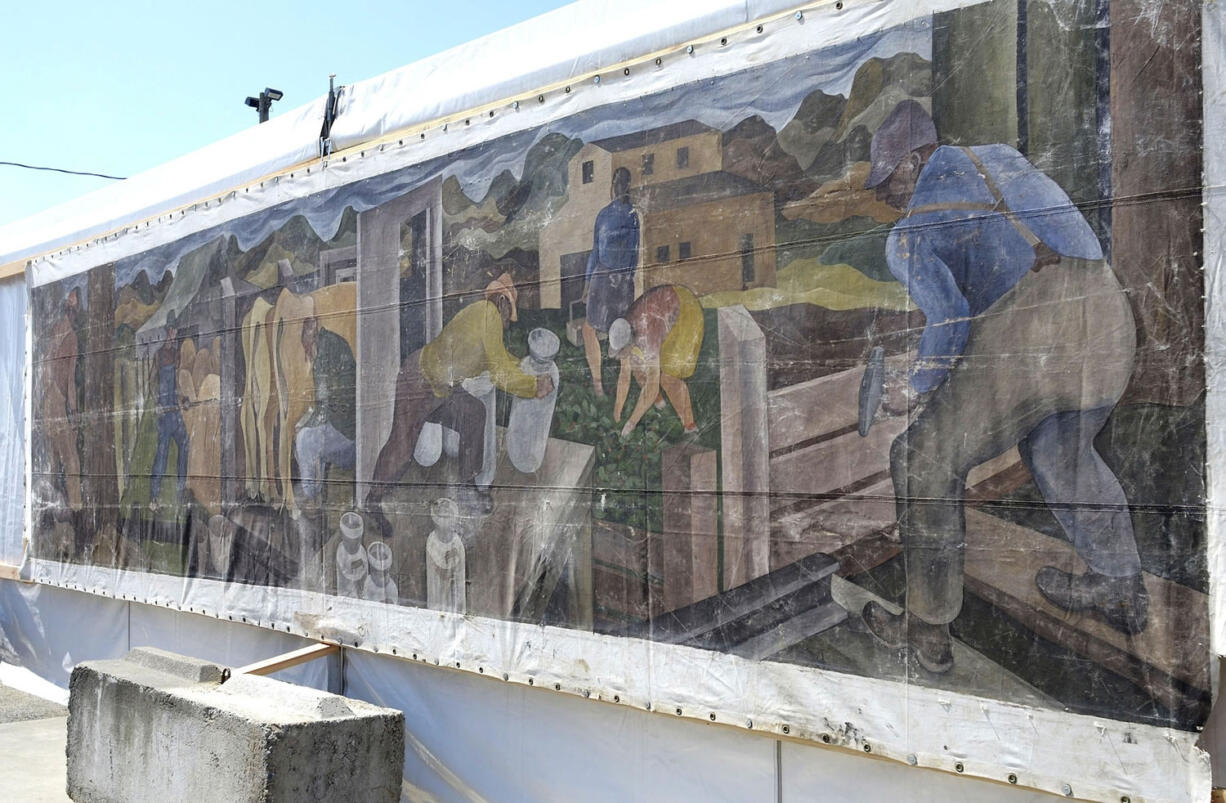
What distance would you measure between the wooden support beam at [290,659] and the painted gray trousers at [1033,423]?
3.53m

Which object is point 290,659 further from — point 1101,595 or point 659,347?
point 1101,595

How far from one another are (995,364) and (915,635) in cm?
94

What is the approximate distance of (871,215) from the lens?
3920 mm

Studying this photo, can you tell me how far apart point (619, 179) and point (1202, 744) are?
298 centimetres

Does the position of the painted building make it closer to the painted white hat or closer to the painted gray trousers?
the painted white hat

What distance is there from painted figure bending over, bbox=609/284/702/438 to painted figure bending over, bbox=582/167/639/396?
72mm

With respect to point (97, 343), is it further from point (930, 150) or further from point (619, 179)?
point (930, 150)

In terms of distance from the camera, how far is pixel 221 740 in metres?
4.78

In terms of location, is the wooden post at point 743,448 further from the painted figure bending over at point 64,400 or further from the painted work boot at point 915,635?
the painted figure bending over at point 64,400

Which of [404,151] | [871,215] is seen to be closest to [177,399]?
[404,151]

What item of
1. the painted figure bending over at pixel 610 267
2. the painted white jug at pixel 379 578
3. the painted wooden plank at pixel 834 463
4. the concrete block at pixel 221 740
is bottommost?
the concrete block at pixel 221 740

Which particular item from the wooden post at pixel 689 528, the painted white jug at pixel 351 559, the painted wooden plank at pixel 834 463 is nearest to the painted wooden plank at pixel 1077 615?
the painted wooden plank at pixel 834 463

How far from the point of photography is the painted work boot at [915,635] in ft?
12.1

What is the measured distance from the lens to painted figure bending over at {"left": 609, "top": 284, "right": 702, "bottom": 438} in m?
4.45
